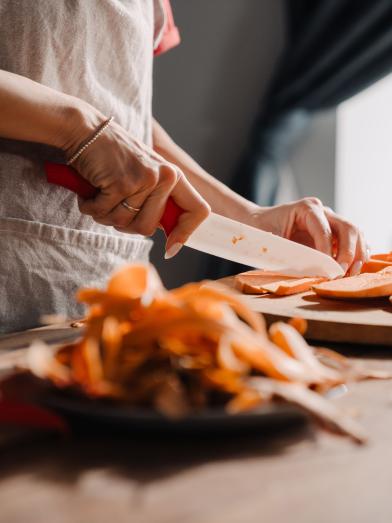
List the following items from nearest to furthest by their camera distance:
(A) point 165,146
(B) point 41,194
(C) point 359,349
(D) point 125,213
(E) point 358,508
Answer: (E) point 358,508 < (C) point 359,349 < (D) point 125,213 < (B) point 41,194 < (A) point 165,146

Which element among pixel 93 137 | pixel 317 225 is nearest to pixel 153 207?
pixel 93 137

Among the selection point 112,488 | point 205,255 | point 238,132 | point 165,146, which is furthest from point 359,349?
point 238,132

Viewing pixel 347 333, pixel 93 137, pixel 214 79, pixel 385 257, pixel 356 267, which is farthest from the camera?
pixel 214 79

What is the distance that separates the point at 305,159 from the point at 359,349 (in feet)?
6.18

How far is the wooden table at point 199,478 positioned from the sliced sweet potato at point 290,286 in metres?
0.58

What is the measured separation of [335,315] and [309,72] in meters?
1.83

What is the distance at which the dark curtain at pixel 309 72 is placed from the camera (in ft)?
7.78

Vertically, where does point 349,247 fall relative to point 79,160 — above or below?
below

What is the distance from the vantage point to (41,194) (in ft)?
3.83

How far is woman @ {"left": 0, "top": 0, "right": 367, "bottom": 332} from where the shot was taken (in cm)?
100

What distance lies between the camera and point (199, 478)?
1.50 ft

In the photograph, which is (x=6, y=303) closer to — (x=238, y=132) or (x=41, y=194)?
(x=41, y=194)

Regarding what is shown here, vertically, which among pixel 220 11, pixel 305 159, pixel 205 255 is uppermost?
pixel 220 11

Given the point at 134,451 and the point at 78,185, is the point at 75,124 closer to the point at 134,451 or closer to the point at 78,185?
the point at 78,185
